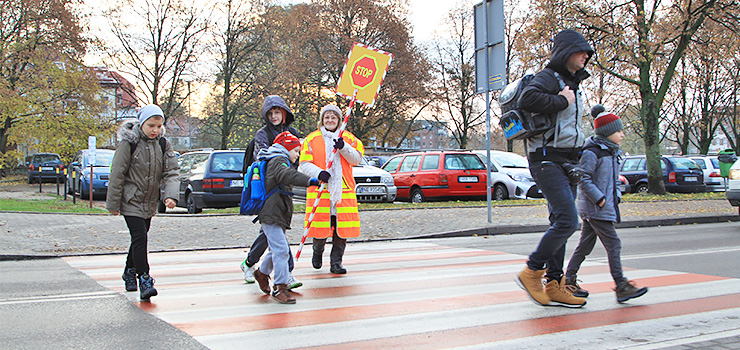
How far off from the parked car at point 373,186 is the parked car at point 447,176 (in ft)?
4.75

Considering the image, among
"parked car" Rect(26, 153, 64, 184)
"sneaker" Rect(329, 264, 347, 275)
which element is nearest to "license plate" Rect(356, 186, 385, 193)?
"sneaker" Rect(329, 264, 347, 275)

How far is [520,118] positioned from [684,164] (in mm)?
21824

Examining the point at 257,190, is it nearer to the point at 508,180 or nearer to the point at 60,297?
the point at 60,297

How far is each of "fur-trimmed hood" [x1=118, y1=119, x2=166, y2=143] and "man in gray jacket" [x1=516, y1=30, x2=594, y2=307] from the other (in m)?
3.31

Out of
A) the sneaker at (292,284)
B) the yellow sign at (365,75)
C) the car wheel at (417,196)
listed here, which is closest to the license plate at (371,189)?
the car wheel at (417,196)

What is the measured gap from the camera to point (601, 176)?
17.0ft

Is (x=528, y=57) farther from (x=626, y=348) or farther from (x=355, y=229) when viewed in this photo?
(x=626, y=348)

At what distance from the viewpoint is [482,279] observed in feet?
21.0

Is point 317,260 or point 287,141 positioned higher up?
point 287,141

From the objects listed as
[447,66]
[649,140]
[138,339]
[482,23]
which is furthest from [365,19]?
[138,339]

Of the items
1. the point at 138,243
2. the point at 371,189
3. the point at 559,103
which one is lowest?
the point at 138,243

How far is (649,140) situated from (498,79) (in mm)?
12391

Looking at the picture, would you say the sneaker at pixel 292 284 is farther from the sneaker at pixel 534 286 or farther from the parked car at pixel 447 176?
the parked car at pixel 447 176

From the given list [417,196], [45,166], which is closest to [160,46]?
[45,166]
